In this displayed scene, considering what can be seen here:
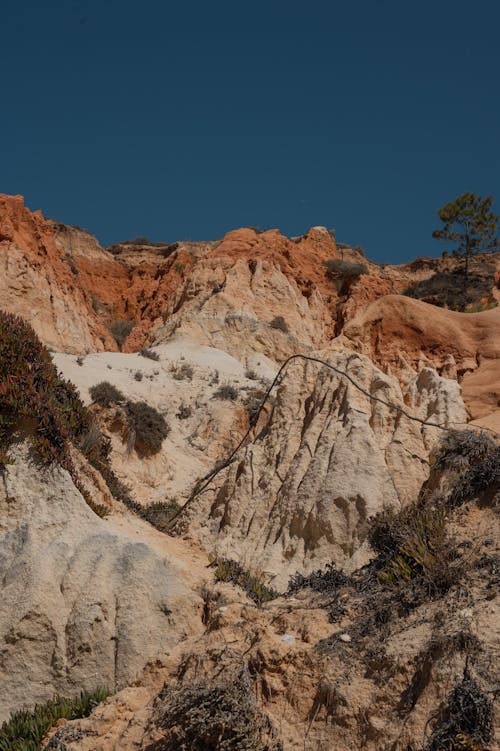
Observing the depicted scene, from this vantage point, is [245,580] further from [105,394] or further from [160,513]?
[105,394]

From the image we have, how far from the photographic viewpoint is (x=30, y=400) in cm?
992

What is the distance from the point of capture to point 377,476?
10.5 metres

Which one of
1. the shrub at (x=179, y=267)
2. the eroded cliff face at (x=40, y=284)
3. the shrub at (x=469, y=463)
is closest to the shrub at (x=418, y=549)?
the shrub at (x=469, y=463)

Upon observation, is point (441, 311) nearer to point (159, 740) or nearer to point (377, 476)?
point (377, 476)

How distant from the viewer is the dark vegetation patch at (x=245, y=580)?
8.81 m

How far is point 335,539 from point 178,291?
26.3 meters

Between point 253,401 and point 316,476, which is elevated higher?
point 253,401

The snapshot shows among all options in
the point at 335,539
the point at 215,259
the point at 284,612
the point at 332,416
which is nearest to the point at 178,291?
the point at 215,259

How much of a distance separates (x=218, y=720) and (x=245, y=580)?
12.2 feet

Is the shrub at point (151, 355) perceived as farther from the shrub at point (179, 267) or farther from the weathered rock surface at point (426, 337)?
the shrub at point (179, 267)

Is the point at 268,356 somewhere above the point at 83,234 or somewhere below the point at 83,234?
below

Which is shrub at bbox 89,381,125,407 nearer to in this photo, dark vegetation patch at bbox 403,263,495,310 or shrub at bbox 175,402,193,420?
shrub at bbox 175,402,193,420

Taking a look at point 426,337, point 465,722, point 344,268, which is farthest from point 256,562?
point 344,268

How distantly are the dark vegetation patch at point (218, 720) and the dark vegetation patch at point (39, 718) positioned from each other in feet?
5.47
